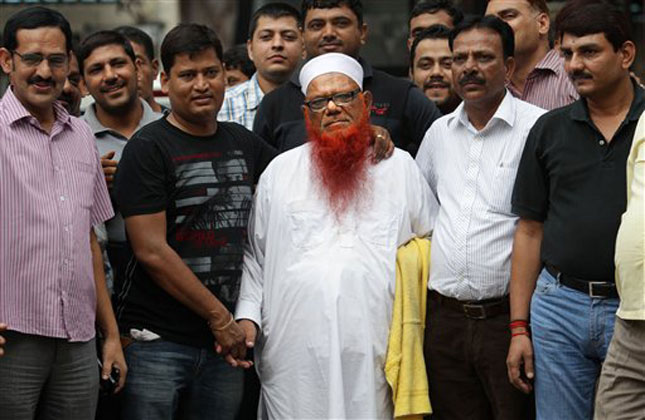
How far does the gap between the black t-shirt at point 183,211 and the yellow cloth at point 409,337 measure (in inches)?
26.8

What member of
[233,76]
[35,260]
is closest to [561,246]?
[35,260]

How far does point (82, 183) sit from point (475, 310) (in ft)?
5.36

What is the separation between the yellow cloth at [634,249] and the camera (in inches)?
153

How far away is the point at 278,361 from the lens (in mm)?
4637

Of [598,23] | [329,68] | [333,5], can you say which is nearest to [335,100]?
[329,68]

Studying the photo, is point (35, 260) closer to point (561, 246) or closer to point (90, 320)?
point (90, 320)

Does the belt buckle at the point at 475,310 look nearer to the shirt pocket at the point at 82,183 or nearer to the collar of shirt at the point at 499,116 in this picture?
the collar of shirt at the point at 499,116

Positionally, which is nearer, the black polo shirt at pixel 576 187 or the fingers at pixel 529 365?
the black polo shirt at pixel 576 187

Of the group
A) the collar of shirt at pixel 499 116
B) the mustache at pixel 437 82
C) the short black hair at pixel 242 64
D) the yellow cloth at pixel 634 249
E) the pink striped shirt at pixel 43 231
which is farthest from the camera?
the short black hair at pixel 242 64

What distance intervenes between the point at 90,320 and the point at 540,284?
68.4 inches

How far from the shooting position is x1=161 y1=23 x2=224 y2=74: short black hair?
4707mm

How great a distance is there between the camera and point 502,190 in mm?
4551

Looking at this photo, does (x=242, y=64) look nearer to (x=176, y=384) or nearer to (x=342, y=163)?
(x=342, y=163)

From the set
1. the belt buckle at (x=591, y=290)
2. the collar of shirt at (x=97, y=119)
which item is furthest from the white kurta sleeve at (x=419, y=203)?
the collar of shirt at (x=97, y=119)
